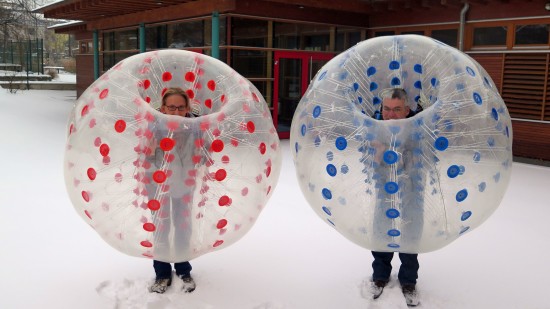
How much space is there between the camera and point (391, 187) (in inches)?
109

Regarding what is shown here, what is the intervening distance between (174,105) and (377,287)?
184 centimetres

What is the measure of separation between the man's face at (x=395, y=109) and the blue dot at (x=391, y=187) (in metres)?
0.53

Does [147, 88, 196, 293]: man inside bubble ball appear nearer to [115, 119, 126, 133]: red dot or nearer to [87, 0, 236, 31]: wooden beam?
[115, 119, 126, 133]: red dot

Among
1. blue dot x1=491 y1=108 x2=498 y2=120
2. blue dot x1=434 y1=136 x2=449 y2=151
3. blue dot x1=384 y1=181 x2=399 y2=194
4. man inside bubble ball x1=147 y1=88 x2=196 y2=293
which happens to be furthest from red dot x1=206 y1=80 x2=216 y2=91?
blue dot x1=491 y1=108 x2=498 y2=120

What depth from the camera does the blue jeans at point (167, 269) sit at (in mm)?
3416

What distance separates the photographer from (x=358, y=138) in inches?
112

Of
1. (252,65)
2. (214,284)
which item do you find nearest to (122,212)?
(214,284)

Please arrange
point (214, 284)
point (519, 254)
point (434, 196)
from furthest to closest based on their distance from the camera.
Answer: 1. point (519, 254)
2. point (214, 284)
3. point (434, 196)

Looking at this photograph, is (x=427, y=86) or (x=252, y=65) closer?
Result: (x=427, y=86)

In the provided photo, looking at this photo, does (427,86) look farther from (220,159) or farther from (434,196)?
(220,159)

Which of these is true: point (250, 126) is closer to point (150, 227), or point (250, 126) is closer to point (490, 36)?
point (150, 227)

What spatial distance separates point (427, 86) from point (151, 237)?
6.80 feet

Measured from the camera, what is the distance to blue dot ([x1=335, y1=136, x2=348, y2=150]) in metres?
2.90

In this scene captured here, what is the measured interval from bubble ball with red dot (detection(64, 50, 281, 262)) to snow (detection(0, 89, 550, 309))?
1.88ft
